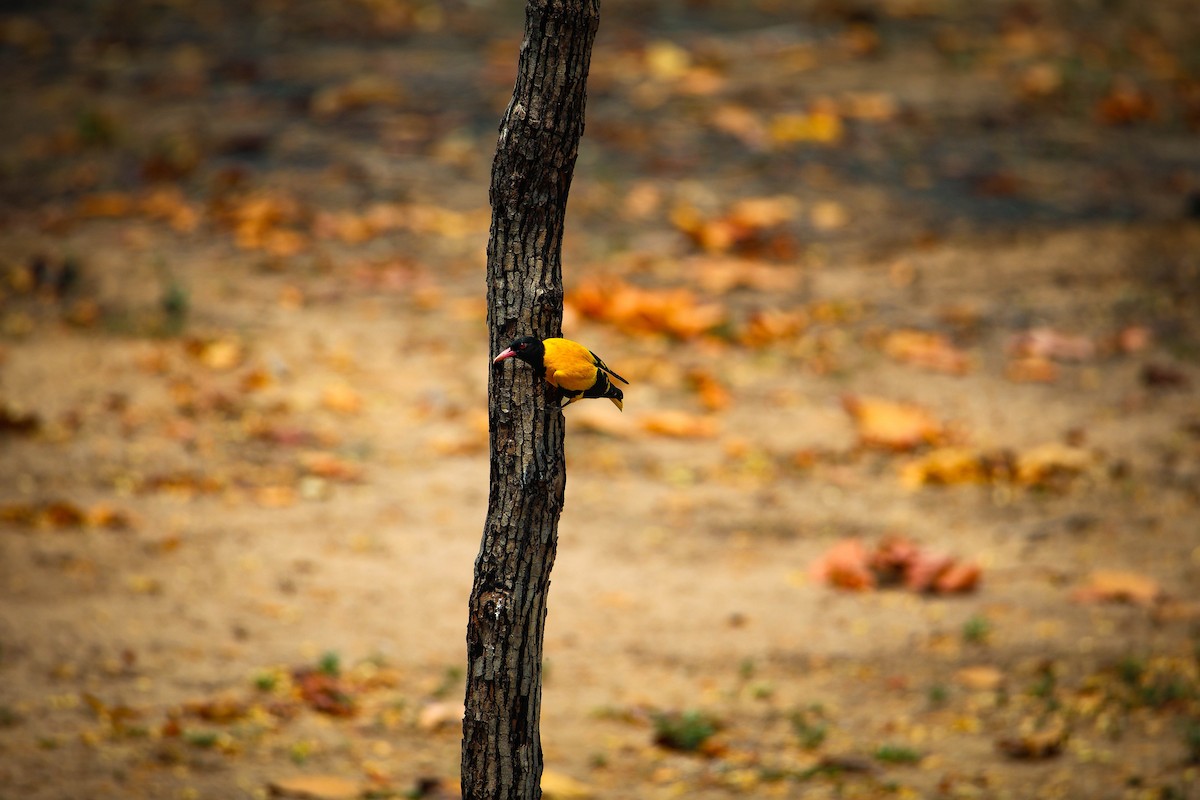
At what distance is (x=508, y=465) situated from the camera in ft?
8.40

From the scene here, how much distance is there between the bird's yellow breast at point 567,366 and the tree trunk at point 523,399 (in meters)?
0.06

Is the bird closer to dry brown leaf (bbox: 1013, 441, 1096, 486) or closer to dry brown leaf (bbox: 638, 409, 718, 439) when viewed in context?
dry brown leaf (bbox: 638, 409, 718, 439)

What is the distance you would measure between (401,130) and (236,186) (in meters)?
1.51

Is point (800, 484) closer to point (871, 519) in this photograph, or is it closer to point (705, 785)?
point (871, 519)

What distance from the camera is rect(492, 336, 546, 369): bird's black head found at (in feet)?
8.18

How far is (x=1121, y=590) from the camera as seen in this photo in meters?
4.98

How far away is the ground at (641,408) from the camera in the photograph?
167 inches

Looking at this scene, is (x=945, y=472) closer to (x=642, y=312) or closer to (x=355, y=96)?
(x=642, y=312)

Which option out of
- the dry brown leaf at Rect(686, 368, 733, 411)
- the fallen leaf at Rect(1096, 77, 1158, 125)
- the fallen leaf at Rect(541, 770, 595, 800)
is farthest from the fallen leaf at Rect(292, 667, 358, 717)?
the fallen leaf at Rect(1096, 77, 1158, 125)

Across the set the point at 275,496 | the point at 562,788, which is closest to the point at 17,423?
the point at 275,496

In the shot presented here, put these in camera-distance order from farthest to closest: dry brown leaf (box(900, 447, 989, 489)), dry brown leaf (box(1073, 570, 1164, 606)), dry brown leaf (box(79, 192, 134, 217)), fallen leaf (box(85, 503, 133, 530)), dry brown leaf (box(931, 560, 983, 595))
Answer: dry brown leaf (box(79, 192, 134, 217)), dry brown leaf (box(900, 447, 989, 489)), fallen leaf (box(85, 503, 133, 530)), dry brown leaf (box(931, 560, 983, 595)), dry brown leaf (box(1073, 570, 1164, 606))

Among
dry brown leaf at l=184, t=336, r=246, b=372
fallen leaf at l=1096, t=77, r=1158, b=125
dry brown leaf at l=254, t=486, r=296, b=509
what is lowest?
dry brown leaf at l=254, t=486, r=296, b=509

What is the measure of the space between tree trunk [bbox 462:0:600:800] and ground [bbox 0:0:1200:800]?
1282 millimetres

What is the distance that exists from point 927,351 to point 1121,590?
8.07 feet
